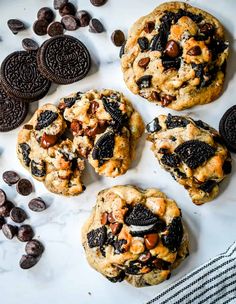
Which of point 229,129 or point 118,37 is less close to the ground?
point 118,37

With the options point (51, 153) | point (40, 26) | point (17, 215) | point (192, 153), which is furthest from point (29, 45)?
point (192, 153)

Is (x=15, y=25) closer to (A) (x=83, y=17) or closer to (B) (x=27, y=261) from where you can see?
(A) (x=83, y=17)

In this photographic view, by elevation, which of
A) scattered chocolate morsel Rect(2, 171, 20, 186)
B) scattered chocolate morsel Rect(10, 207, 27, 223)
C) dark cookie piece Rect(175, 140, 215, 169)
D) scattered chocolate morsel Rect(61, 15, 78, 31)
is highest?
scattered chocolate morsel Rect(61, 15, 78, 31)

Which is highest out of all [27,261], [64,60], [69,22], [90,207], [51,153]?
[69,22]

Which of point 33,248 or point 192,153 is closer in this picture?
point 192,153

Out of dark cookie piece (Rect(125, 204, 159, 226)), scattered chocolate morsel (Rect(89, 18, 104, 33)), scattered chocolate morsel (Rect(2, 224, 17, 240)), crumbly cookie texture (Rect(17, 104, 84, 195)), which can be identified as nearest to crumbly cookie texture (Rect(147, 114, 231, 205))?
dark cookie piece (Rect(125, 204, 159, 226))

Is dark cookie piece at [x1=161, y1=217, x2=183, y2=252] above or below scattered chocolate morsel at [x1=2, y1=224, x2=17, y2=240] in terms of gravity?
above

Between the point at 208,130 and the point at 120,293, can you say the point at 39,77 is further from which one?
the point at 120,293

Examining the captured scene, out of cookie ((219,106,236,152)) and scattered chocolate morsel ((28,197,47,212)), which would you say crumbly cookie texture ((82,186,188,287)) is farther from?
cookie ((219,106,236,152))
